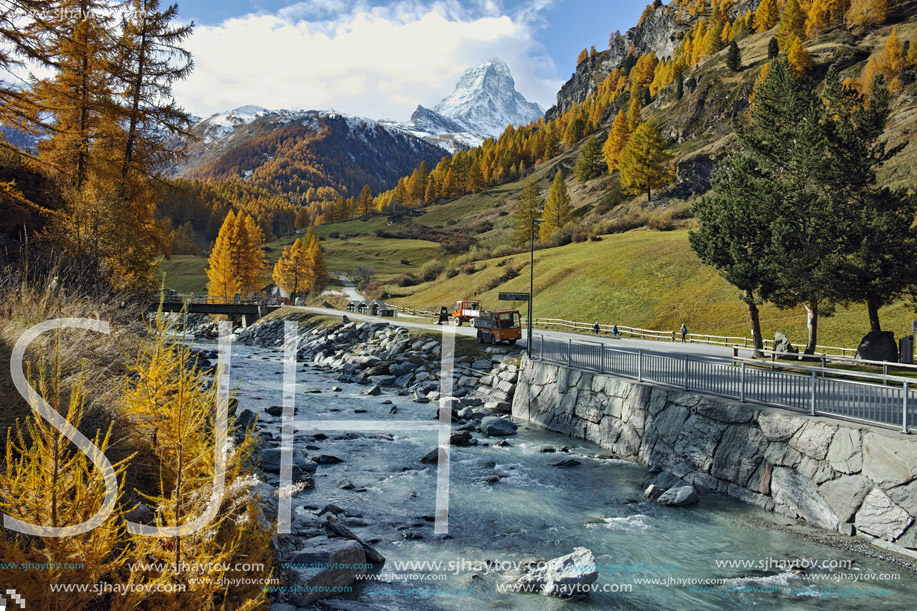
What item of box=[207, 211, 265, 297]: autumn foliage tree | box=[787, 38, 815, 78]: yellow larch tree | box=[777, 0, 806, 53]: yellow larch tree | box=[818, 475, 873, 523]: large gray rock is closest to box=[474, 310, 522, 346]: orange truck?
box=[818, 475, 873, 523]: large gray rock

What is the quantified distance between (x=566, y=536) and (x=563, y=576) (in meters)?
2.01

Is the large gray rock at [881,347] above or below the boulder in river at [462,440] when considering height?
above

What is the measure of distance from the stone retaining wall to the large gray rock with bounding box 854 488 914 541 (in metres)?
0.02

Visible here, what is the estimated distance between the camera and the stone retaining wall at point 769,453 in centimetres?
905

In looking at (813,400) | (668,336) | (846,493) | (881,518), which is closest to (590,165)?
(668,336)

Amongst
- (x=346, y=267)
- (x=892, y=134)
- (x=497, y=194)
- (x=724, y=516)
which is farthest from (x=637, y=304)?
(x=497, y=194)

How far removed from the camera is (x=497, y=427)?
→ 58.8 ft

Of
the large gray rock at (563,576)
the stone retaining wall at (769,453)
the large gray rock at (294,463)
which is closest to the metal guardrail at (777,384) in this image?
the stone retaining wall at (769,453)

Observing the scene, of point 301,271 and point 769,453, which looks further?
point 301,271

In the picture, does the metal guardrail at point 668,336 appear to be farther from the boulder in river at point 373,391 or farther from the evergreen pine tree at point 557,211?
the evergreen pine tree at point 557,211

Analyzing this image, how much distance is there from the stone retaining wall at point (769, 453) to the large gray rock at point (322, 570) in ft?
29.0

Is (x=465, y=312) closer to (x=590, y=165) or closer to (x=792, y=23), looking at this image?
(x=590, y=165)

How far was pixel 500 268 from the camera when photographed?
6159 centimetres

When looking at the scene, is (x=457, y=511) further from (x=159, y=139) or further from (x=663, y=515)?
(x=159, y=139)
